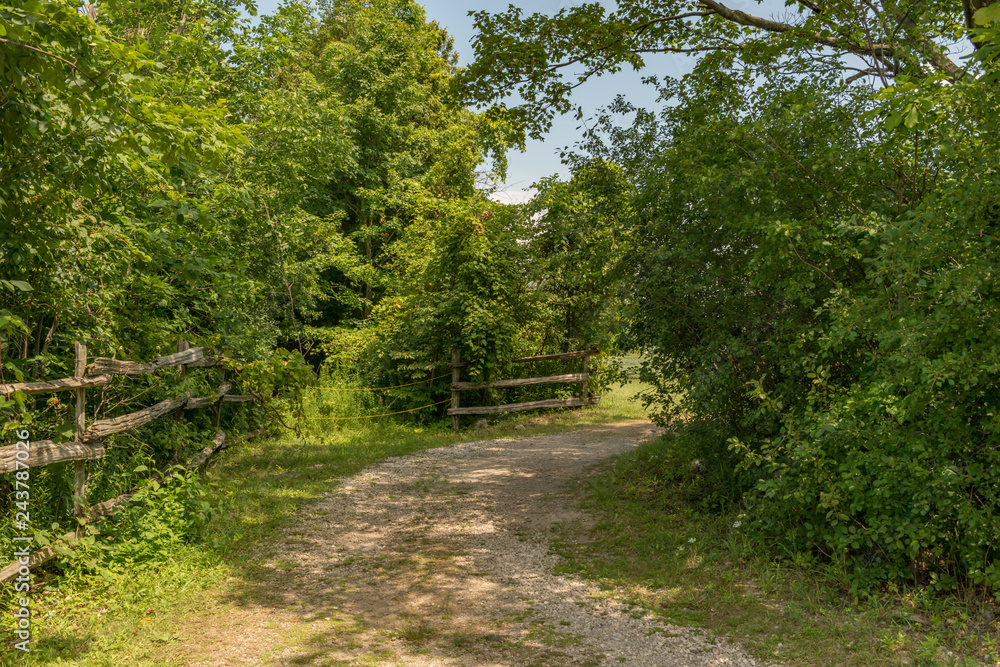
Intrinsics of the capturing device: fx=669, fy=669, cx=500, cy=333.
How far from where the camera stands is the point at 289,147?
37.6ft

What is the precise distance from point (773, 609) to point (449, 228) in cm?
1011

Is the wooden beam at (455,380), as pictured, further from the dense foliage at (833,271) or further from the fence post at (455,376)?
the dense foliage at (833,271)

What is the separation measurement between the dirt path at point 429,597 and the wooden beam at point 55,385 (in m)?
2.13

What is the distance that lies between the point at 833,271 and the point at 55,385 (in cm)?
672

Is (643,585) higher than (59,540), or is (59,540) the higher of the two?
(59,540)

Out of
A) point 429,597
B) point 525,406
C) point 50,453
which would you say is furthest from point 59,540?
point 525,406

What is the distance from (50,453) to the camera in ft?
17.1

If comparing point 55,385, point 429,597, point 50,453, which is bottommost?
point 429,597

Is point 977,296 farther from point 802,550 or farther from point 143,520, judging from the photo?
point 143,520

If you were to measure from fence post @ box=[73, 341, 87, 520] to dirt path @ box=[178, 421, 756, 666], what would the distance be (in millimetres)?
1494

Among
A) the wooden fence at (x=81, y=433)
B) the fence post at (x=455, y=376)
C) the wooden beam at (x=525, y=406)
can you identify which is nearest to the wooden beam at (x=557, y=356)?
the wooden beam at (x=525, y=406)

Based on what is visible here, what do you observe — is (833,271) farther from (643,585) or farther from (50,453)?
(50,453)

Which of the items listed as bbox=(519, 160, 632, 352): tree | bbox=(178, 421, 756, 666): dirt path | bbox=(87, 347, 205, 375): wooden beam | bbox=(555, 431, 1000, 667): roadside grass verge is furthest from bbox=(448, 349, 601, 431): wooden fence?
bbox=(87, 347, 205, 375): wooden beam

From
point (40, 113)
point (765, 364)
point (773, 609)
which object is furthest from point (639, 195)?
point (40, 113)
